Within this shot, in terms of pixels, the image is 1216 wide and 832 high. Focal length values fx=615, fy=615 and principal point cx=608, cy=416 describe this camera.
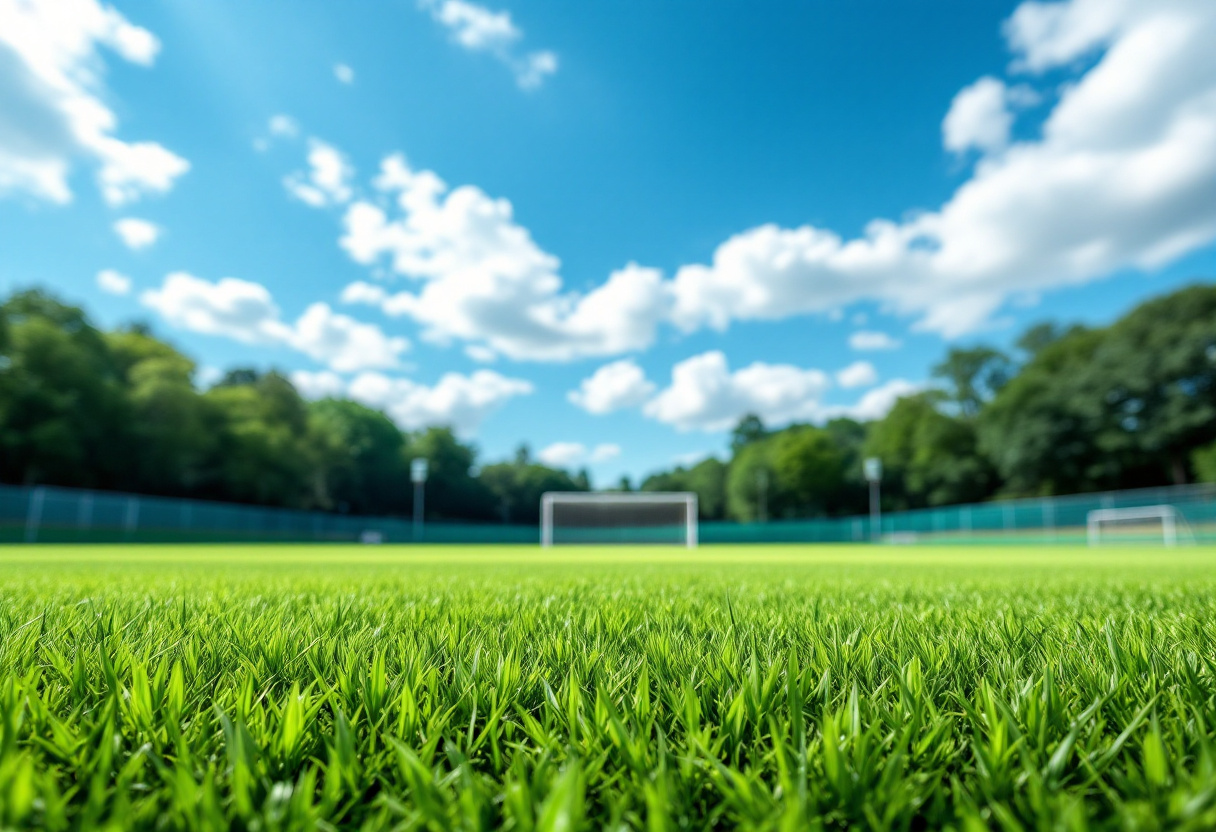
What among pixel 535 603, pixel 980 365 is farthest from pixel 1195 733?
pixel 980 365

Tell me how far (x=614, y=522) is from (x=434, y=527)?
22.5m

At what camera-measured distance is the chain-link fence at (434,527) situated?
2311 cm

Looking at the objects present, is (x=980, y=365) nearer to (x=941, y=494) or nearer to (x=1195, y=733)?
(x=941, y=494)

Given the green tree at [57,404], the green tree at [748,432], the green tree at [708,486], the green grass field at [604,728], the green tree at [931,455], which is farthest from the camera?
the green tree at [748,432]

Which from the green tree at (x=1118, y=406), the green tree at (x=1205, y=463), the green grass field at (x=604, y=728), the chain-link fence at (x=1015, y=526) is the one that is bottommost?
the chain-link fence at (x=1015, y=526)

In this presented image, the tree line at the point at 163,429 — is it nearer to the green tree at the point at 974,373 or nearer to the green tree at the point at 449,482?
the green tree at the point at 449,482

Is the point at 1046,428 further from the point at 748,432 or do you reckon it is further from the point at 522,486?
the point at 522,486

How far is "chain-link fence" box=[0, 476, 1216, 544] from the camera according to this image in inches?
910

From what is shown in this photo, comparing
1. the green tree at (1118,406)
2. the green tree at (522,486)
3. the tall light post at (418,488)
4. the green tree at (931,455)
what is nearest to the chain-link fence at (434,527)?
the tall light post at (418,488)

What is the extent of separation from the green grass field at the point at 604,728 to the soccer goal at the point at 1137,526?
30.9 meters

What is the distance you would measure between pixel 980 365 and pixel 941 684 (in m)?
64.5

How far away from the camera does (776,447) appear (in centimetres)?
7006

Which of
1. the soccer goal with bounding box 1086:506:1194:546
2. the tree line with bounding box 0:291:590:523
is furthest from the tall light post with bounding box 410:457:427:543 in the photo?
the soccer goal with bounding box 1086:506:1194:546

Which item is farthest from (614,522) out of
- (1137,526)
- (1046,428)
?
(1046,428)
